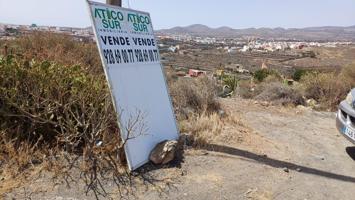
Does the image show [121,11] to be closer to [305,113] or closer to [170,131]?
[170,131]

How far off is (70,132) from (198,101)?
330 centimetres

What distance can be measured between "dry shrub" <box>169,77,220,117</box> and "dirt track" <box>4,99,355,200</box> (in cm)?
72

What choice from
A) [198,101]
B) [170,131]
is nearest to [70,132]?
[170,131]

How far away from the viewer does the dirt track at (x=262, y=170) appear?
15.6 feet

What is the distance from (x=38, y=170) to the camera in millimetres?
4730

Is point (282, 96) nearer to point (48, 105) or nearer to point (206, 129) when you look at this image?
point (206, 129)

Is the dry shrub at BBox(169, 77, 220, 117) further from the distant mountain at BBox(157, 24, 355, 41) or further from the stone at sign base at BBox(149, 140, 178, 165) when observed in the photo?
the distant mountain at BBox(157, 24, 355, 41)

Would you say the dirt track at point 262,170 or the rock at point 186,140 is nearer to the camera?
the dirt track at point 262,170

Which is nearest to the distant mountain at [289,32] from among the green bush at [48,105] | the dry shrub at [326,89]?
the dry shrub at [326,89]

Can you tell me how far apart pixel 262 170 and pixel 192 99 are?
280 centimetres

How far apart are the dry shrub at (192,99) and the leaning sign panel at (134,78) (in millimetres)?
1426

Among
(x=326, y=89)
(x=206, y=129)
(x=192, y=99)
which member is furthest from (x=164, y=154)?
(x=326, y=89)

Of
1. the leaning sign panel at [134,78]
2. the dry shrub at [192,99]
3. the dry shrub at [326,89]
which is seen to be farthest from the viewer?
the dry shrub at [326,89]

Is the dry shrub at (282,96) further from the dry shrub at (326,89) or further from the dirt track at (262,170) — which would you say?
the dirt track at (262,170)
